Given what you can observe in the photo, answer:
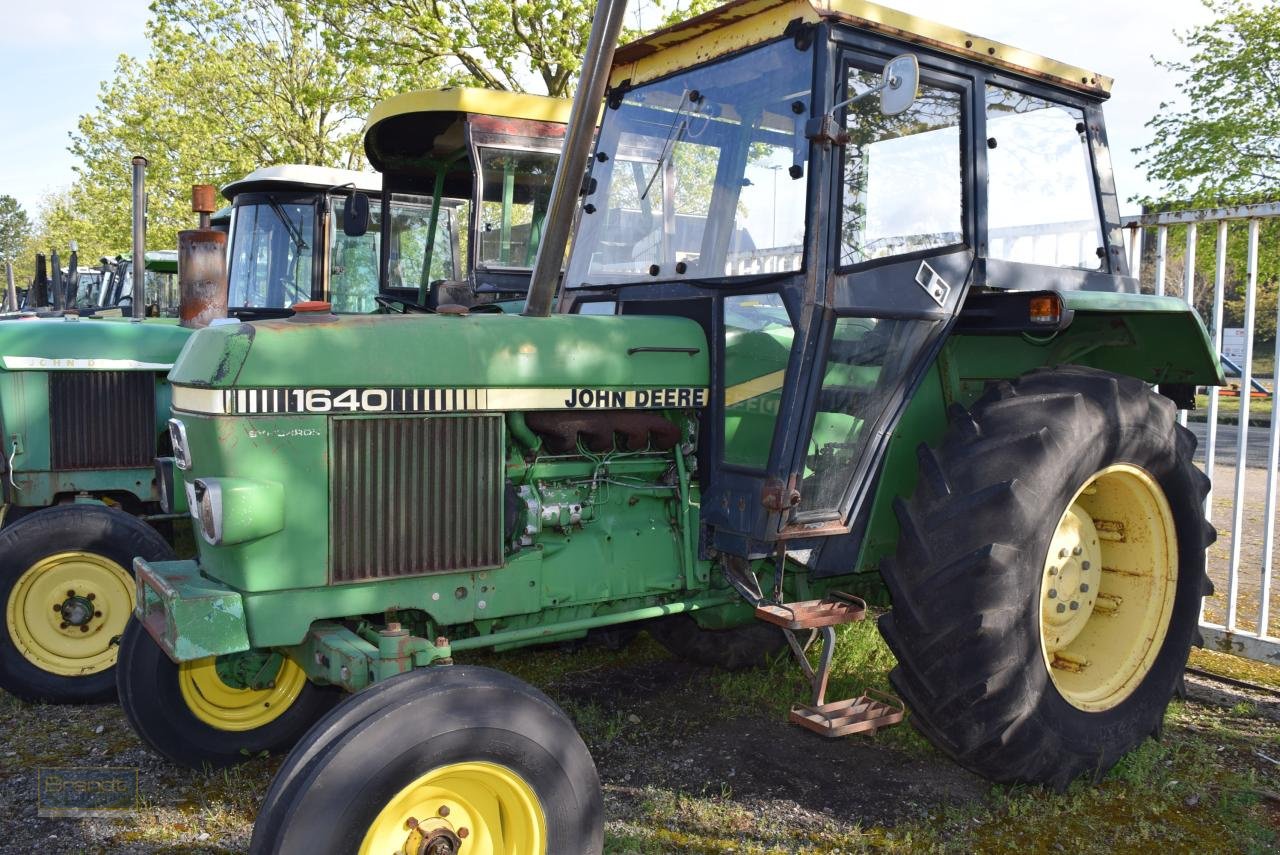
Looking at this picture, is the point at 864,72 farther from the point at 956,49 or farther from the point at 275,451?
the point at 275,451

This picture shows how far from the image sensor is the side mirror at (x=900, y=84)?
283cm

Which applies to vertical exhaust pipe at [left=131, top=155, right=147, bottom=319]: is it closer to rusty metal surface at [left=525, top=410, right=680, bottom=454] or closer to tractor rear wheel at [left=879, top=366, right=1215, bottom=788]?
rusty metal surface at [left=525, top=410, right=680, bottom=454]

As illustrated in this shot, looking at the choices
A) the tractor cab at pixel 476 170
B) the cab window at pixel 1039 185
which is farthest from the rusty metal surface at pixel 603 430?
the tractor cab at pixel 476 170

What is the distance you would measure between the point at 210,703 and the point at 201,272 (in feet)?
10.6

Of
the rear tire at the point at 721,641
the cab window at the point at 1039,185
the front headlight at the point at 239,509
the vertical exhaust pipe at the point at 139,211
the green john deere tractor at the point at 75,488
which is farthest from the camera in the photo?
the vertical exhaust pipe at the point at 139,211

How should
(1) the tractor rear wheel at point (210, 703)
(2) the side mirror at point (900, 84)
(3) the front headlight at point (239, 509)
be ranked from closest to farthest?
(3) the front headlight at point (239, 509), (2) the side mirror at point (900, 84), (1) the tractor rear wheel at point (210, 703)

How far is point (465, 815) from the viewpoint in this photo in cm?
256

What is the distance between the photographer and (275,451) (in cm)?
277

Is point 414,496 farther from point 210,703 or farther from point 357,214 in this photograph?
point 357,214

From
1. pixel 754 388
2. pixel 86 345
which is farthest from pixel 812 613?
pixel 86 345

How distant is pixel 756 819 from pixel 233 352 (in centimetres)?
214

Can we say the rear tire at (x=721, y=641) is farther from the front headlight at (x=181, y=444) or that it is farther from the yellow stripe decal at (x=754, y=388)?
the front headlight at (x=181, y=444)

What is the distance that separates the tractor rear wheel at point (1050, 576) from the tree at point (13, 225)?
73.4 meters

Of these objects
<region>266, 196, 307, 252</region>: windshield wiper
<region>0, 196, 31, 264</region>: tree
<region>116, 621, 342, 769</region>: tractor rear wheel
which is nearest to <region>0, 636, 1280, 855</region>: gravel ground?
<region>116, 621, 342, 769</region>: tractor rear wheel
